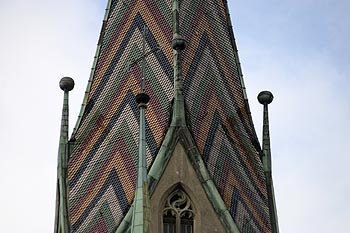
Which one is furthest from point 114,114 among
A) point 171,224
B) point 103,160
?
point 171,224

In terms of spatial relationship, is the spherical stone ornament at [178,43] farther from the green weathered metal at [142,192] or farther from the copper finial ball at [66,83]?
the copper finial ball at [66,83]

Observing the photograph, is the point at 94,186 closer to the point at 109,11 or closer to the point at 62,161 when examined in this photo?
the point at 62,161

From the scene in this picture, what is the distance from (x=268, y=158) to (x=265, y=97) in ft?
3.49

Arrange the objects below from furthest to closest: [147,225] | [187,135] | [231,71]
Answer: [231,71] → [187,135] → [147,225]

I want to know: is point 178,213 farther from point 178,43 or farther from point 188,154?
point 178,43

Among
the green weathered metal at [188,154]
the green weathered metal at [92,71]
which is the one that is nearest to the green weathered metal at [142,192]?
the green weathered metal at [188,154]

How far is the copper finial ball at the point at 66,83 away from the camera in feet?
80.5

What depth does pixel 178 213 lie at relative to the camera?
73.8 feet

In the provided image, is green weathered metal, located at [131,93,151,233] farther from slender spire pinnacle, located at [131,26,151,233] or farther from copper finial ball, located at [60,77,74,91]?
copper finial ball, located at [60,77,74,91]

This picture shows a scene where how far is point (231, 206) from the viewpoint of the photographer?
75.4 feet

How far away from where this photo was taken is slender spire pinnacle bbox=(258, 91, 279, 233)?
2385 cm

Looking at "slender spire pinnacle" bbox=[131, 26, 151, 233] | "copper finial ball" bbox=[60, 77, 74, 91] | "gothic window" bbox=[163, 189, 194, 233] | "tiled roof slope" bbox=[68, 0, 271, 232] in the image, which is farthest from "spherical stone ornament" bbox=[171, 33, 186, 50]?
"gothic window" bbox=[163, 189, 194, 233]

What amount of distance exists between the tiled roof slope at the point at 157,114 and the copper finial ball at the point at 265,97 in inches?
12.6

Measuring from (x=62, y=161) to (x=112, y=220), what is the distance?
1.74m
